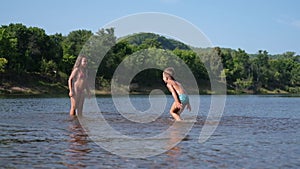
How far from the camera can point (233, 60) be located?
17825 cm

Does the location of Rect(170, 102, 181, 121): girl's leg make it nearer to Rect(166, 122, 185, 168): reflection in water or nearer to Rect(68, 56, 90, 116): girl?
Rect(166, 122, 185, 168): reflection in water

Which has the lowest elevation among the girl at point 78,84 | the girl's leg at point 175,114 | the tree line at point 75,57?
the girl's leg at point 175,114

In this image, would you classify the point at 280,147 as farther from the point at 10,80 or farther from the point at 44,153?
the point at 10,80

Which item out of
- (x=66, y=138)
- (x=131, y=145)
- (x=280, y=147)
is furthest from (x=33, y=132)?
(x=280, y=147)

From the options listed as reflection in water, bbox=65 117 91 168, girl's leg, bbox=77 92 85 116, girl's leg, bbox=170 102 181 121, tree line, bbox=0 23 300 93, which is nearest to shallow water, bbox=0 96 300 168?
Answer: reflection in water, bbox=65 117 91 168

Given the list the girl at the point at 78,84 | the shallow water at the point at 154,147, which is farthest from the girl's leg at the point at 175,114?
the girl at the point at 78,84

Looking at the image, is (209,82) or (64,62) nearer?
(64,62)

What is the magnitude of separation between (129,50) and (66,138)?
111 m

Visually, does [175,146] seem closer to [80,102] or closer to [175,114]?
[175,114]

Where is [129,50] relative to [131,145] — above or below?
above

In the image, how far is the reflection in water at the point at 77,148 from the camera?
9977 mm

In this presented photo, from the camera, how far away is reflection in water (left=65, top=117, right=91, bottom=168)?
998 centimetres

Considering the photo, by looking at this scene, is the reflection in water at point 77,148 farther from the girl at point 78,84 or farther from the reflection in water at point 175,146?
the girl at point 78,84

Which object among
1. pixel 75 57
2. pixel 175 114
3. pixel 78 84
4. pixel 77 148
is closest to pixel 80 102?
pixel 78 84
